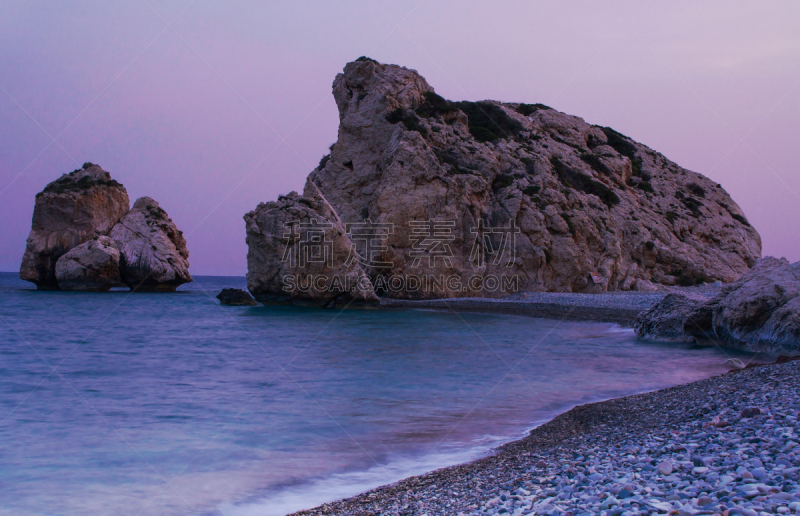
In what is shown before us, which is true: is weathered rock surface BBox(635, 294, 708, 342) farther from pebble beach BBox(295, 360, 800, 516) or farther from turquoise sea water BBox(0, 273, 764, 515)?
pebble beach BBox(295, 360, 800, 516)

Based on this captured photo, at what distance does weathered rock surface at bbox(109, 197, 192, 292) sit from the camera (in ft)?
158

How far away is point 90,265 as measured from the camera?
151 feet

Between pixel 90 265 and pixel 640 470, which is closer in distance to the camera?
pixel 640 470

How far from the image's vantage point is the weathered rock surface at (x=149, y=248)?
48031 mm

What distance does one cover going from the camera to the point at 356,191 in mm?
38562

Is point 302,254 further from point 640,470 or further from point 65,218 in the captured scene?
point 65,218

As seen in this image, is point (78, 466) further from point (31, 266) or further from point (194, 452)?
point (31, 266)

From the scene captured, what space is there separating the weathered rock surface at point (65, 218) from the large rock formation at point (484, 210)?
829 inches

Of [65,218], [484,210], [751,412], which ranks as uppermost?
[484,210]

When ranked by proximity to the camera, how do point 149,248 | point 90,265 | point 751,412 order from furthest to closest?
point 149,248 < point 90,265 < point 751,412

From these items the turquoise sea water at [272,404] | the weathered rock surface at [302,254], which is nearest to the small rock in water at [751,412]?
the turquoise sea water at [272,404]

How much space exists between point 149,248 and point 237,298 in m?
15.8

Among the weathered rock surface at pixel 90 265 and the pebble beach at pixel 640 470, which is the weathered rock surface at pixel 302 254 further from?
the pebble beach at pixel 640 470

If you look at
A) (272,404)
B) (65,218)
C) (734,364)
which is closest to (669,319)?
(734,364)
